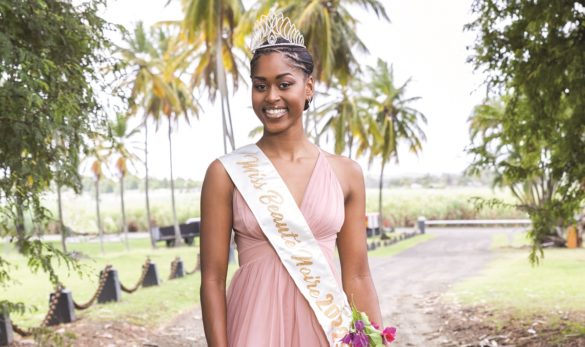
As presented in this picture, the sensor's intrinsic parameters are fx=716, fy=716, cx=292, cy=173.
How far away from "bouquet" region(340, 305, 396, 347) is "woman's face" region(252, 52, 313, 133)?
1.99ft

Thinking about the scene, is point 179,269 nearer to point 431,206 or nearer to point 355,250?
point 355,250

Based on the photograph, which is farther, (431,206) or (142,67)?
(431,206)

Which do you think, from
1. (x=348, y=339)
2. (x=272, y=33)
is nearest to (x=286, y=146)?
(x=272, y=33)

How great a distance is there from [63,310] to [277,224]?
7.62 meters

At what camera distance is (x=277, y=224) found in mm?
2092

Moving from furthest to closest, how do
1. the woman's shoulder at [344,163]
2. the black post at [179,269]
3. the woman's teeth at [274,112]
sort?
the black post at [179,269] → the woman's shoulder at [344,163] → the woman's teeth at [274,112]

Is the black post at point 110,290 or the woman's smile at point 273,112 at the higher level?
the woman's smile at point 273,112

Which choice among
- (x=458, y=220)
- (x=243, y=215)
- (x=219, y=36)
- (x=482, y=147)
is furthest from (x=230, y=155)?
(x=458, y=220)

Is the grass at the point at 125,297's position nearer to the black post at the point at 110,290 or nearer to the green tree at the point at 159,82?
the black post at the point at 110,290

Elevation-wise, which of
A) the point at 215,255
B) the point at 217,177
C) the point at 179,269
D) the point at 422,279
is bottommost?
the point at 422,279

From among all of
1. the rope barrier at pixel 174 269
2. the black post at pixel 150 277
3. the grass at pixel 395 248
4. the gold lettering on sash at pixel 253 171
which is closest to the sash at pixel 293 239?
the gold lettering on sash at pixel 253 171

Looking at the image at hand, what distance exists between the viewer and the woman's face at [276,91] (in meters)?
2.12

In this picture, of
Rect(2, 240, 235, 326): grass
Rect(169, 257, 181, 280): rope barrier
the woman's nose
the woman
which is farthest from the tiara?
Rect(169, 257, 181, 280): rope barrier

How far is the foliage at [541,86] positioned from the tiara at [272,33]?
4.83m
